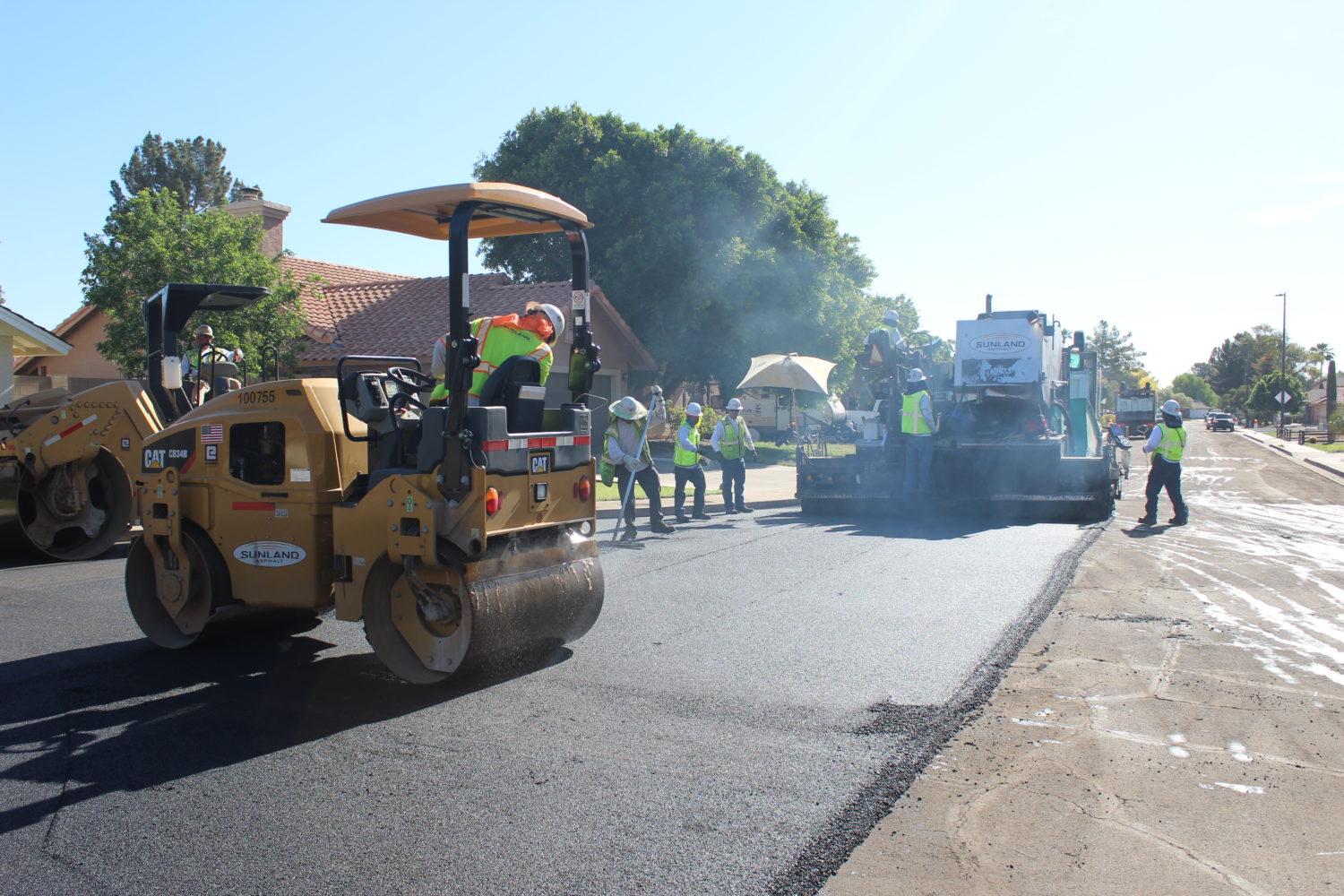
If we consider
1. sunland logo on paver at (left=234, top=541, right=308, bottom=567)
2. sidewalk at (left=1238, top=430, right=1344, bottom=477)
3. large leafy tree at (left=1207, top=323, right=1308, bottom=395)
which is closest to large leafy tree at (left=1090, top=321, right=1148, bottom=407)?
large leafy tree at (left=1207, top=323, right=1308, bottom=395)

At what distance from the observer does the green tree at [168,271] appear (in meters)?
17.0

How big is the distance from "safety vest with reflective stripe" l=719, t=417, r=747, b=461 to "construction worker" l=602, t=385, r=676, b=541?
2.59 metres

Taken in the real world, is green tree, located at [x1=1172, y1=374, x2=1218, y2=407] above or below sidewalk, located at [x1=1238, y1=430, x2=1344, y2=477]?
above

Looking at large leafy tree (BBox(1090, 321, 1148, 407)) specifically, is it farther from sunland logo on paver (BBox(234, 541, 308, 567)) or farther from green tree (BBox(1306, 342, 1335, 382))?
sunland logo on paver (BBox(234, 541, 308, 567))

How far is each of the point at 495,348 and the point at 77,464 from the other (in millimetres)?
A: 5812

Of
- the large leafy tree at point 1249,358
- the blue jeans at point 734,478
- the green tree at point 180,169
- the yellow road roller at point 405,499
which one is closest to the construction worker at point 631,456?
the blue jeans at point 734,478

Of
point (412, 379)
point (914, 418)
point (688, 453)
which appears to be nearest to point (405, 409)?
point (412, 379)

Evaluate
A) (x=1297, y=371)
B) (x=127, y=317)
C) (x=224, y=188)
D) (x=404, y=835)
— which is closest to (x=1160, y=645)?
(x=404, y=835)

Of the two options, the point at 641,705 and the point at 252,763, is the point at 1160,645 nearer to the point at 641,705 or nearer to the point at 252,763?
the point at 641,705

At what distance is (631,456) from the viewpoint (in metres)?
12.0

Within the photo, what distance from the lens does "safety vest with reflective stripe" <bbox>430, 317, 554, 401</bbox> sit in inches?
223

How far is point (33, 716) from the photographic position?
16.3 ft

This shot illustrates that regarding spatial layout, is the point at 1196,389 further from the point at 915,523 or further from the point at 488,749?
the point at 488,749

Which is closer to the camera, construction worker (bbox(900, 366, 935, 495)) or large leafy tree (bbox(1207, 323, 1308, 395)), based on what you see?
construction worker (bbox(900, 366, 935, 495))
